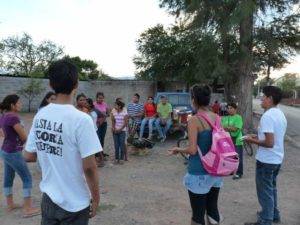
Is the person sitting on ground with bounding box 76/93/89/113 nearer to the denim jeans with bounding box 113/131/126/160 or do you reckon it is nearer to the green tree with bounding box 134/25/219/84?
the denim jeans with bounding box 113/131/126/160

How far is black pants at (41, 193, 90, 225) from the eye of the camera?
2.99m

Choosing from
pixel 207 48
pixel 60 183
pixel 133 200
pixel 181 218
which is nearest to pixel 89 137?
pixel 60 183

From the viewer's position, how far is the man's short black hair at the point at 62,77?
288cm

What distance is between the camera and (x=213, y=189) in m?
4.34

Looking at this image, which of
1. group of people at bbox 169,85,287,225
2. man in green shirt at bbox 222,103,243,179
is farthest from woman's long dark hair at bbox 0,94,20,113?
man in green shirt at bbox 222,103,243,179

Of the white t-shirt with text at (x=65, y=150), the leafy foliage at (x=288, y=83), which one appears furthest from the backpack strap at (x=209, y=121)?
the leafy foliage at (x=288, y=83)

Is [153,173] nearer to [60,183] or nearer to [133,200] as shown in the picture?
[133,200]

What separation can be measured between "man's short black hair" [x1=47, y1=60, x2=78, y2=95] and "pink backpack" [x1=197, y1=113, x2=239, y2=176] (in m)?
1.61

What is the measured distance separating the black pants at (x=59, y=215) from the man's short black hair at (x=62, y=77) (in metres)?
0.78

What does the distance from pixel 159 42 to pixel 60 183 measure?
3029 centimetres

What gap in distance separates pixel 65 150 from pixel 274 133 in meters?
3.05

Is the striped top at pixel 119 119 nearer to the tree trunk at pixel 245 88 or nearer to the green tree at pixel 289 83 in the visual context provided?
the tree trunk at pixel 245 88

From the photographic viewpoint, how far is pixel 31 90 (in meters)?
26.6

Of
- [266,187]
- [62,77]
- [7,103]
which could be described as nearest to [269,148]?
[266,187]
